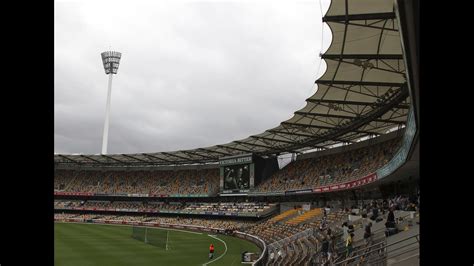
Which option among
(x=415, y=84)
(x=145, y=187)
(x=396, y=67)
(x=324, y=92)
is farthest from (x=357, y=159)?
(x=145, y=187)

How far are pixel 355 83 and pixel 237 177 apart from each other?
120 feet

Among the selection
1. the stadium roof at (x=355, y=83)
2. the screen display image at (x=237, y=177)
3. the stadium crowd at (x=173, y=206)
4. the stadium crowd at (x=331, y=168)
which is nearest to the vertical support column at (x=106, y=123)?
the stadium crowd at (x=173, y=206)

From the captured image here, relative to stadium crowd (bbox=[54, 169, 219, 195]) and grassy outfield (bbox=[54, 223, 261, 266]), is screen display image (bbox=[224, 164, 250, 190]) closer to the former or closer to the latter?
stadium crowd (bbox=[54, 169, 219, 195])

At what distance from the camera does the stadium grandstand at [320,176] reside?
15977mm

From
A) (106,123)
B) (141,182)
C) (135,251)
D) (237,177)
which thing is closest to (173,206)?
(141,182)

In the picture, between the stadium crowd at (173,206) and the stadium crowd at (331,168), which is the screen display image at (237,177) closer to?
the stadium crowd at (331,168)

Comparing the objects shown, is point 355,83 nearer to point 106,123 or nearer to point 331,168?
point 331,168

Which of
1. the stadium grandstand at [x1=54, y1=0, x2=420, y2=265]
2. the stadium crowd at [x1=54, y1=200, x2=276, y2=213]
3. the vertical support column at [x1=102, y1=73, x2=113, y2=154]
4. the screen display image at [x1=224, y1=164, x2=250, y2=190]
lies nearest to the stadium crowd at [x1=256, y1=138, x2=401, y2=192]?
the stadium grandstand at [x1=54, y1=0, x2=420, y2=265]

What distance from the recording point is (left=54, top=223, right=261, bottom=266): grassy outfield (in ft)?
90.8

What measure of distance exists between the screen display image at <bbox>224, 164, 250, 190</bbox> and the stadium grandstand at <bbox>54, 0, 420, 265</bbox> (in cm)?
19

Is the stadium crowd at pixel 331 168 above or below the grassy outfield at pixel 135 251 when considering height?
above

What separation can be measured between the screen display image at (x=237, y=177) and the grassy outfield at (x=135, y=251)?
14988 mm

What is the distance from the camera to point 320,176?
4828 centimetres
